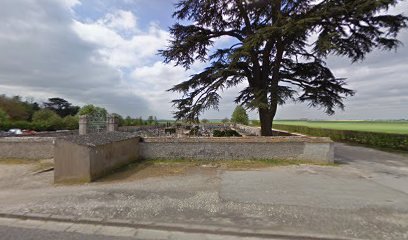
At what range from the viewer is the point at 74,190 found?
7.91 metres

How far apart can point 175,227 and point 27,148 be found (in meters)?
12.0

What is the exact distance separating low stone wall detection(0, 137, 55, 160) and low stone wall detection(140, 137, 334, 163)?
19.2 feet

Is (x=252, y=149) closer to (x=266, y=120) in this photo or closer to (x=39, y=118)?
(x=266, y=120)

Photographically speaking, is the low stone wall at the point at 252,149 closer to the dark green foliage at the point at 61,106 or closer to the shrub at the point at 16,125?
the shrub at the point at 16,125

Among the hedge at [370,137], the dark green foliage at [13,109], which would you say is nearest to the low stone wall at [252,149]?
the hedge at [370,137]

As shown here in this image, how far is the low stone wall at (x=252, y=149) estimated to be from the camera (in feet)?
39.9

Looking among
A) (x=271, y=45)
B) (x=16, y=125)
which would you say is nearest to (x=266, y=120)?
(x=271, y=45)

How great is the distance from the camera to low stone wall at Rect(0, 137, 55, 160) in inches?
541

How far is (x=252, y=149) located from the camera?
484 inches

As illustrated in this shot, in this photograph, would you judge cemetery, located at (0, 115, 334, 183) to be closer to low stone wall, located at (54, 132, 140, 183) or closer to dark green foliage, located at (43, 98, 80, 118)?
low stone wall, located at (54, 132, 140, 183)

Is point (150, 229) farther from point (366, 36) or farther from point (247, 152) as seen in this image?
point (366, 36)

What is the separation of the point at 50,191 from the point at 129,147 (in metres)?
4.22

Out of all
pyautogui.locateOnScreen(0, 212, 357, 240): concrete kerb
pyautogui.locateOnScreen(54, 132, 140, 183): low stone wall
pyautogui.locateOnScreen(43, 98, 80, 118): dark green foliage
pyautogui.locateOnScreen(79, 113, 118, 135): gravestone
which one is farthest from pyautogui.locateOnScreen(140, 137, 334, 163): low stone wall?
pyautogui.locateOnScreen(43, 98, 80, 118): dark green foliage

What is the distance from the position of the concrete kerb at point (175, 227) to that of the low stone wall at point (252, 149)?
Result: 23.0 ft
